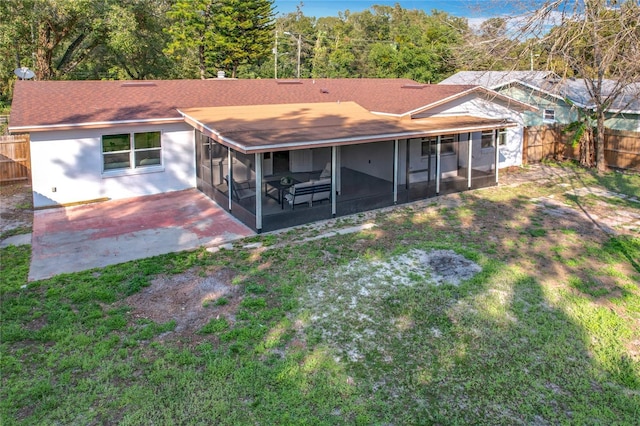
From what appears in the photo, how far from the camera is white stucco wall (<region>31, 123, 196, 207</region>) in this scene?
14.4 metres

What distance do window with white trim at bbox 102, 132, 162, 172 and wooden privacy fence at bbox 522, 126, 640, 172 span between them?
15120 mm

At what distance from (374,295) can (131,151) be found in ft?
A: 33.5

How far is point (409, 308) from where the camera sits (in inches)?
331

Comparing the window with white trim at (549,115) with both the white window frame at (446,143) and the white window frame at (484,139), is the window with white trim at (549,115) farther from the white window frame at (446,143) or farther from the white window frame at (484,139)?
the white window frame at (446,143)

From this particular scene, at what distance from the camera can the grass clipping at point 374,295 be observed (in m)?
7.50

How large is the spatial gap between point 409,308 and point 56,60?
3295 cm

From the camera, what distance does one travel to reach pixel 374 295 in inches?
351

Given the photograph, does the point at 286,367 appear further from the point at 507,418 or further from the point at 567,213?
the point at 567,213

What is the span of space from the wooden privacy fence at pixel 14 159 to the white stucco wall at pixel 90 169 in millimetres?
3781

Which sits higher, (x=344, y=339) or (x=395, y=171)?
(x=395, y=171)

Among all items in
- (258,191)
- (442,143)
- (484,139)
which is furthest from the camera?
(484,139)

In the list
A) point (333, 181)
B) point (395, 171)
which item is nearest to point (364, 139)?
point (333, 181)

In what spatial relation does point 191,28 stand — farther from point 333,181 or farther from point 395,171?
point 333,181

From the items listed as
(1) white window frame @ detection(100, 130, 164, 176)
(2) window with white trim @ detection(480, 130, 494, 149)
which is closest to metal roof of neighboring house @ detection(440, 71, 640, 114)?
(2) window with white trim @ detection(480, 130, 494, 149)
